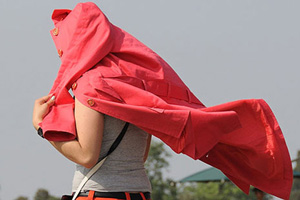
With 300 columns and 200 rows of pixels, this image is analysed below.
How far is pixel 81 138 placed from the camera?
245cm

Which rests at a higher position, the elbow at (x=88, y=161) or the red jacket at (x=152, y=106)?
the red jacket at (x=152, y=106)

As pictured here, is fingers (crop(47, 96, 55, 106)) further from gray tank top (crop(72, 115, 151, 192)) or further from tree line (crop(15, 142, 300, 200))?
tree line (crop(15, 142, 300, 200))

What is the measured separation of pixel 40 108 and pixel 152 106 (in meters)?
0.48

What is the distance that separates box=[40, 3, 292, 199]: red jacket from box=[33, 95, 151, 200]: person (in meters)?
0.04

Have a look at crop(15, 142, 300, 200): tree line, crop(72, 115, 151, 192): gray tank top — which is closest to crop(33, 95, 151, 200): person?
crop(72, 115, 151, 192): gray tank top

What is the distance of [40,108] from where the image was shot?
259 cm

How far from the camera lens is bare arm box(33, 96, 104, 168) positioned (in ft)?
8.02

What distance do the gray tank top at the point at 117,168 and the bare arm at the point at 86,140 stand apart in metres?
0.08

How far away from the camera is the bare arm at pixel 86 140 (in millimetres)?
2443

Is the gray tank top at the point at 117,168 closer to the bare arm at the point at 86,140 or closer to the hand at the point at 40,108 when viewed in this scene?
the bare arm at the point at 86,140

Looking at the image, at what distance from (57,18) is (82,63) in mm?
412

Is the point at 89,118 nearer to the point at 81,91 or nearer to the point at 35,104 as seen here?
the point at 81,91

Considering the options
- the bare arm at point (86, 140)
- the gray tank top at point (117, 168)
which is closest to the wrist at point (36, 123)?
the bare arm at point (86, 140)

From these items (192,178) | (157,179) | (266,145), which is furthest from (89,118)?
(157,179)
